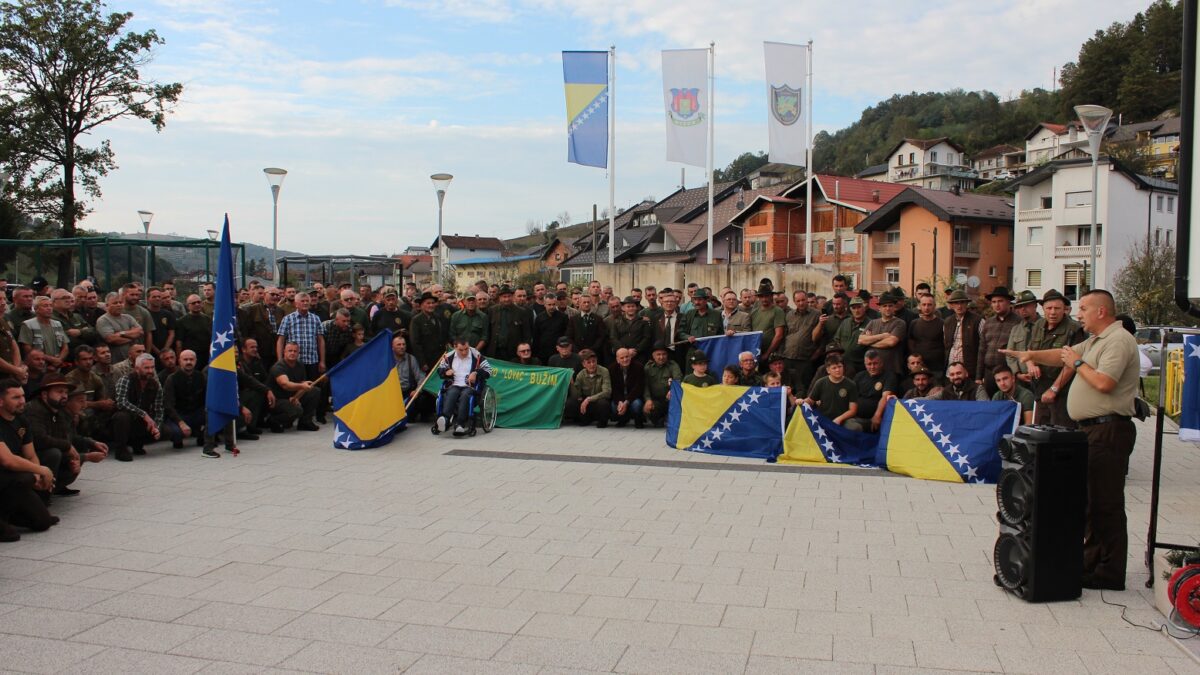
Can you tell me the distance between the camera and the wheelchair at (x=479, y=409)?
478 inches

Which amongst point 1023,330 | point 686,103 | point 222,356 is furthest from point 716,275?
point 222,356

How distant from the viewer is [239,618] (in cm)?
505

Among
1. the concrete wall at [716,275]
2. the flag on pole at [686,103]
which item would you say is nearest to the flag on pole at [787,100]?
the flag on pole at [686,103]

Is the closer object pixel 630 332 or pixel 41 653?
pixel 41 653

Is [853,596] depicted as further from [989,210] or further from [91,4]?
[989,210]

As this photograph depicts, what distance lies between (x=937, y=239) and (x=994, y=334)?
4391 cm

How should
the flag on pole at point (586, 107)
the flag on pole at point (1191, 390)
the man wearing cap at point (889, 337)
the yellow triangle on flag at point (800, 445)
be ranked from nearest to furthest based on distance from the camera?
the flag on pole at point (1191, 390) < the yellow triangle on flag at point (800, 445) < the man wearing cap at point (889, 337) < the flag on pole at point (586, 107)

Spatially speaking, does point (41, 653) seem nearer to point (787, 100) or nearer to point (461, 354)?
point (461, 354)

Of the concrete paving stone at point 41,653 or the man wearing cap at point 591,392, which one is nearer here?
the concrete paving stone at point 41,653

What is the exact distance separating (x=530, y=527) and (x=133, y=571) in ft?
9.50

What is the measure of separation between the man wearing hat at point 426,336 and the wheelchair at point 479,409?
0.92 metres

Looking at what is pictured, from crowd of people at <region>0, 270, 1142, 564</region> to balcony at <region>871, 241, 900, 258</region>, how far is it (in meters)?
41.7

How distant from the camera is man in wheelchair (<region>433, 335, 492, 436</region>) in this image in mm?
12031

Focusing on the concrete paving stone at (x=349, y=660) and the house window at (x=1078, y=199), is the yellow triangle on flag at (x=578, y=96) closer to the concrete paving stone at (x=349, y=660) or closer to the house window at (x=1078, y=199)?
the concrete paving stone at (x=349, y=660)
